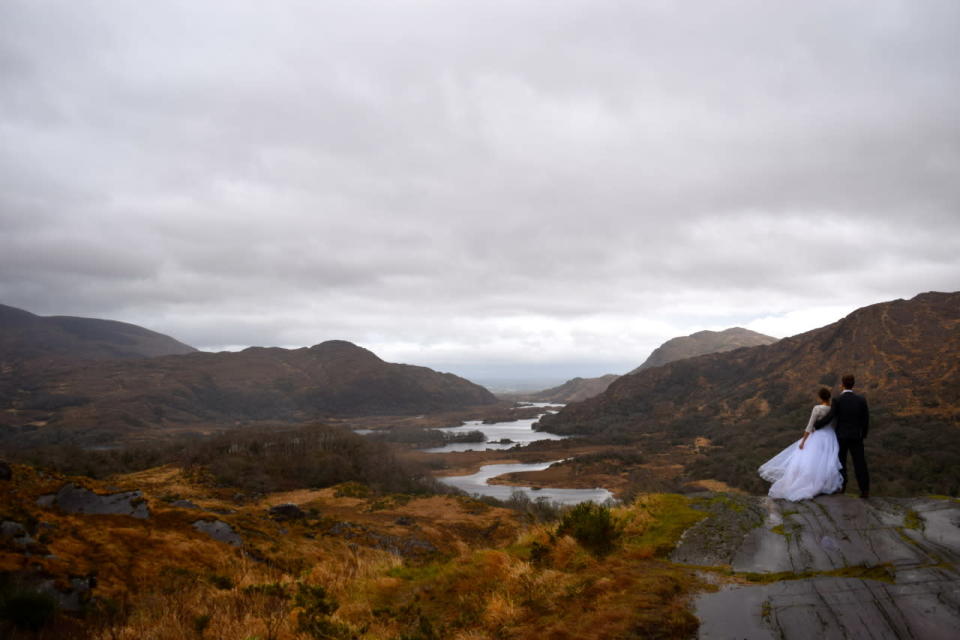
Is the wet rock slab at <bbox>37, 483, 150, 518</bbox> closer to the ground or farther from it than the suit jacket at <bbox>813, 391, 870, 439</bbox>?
closer to the ground

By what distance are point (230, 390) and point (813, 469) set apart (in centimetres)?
15536

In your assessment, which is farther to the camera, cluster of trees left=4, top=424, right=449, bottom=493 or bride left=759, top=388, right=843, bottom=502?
cluster of trees left=4, top=424, right=449, bottom=493

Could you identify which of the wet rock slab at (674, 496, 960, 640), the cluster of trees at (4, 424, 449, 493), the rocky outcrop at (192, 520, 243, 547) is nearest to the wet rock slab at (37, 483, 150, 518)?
the rocky outcrop at (192, 520, 243, 547)

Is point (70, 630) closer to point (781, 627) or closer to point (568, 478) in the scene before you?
point (781, 627)

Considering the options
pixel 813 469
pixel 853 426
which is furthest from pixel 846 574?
pixel 853 426

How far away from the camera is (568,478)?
5559 centimetres

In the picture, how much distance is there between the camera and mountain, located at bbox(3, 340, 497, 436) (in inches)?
4252

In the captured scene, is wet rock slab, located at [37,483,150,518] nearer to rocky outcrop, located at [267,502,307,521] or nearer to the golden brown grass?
the golden brown grass

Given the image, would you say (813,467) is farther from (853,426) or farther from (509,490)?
(509,490)

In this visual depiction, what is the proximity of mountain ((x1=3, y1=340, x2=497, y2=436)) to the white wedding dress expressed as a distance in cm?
10630

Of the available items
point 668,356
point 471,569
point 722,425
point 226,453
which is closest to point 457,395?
point 668,356

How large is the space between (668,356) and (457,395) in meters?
88.2

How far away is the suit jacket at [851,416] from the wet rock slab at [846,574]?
131 centimetres

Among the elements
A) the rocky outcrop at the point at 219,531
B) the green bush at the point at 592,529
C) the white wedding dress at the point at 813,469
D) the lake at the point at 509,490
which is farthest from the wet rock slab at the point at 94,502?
the lake at the point at 509,490
